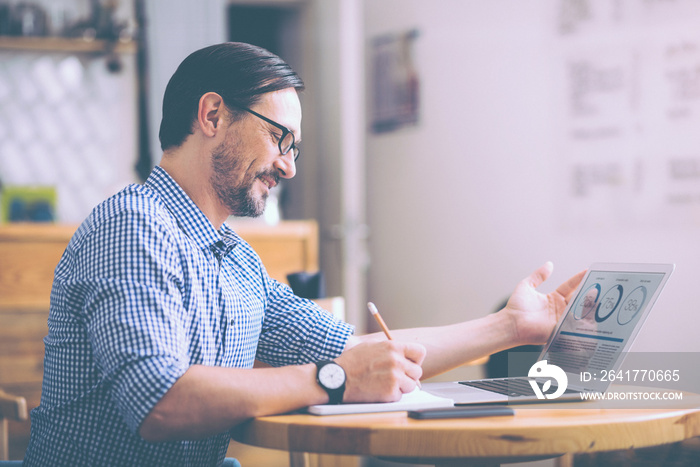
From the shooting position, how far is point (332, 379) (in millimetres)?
1120

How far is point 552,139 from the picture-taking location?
3.17 meters

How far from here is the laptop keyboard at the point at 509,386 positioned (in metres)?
1.24

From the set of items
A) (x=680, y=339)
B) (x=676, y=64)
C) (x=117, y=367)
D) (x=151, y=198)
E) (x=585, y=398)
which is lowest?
(x=680, y=339)

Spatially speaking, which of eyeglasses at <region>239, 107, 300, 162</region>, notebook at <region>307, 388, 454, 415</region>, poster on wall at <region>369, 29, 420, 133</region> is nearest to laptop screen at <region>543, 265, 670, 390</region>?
notebook at <region>307, 388, 454, 415</region>

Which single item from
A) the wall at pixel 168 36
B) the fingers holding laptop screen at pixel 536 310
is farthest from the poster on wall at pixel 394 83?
the fingers holding laptop screen at pixel 536 310

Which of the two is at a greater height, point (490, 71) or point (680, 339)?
point (490, 71)

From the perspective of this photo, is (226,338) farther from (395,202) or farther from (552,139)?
(395,202)

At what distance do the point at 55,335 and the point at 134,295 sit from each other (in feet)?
0.78

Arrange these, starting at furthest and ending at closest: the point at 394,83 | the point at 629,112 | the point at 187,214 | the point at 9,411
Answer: the point at 394,83
the point at 629,112
the point at 9,411
the point at 187,214

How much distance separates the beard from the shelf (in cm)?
304

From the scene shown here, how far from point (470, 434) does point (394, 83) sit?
3.38 metres

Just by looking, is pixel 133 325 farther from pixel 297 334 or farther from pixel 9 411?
pixel 9 411

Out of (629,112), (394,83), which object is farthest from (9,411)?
(394,83)

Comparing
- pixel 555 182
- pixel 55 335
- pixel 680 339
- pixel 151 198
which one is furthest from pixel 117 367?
pixel 555 182
